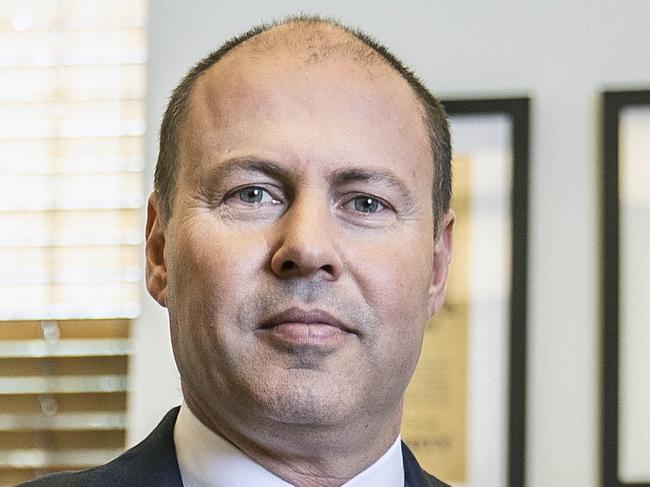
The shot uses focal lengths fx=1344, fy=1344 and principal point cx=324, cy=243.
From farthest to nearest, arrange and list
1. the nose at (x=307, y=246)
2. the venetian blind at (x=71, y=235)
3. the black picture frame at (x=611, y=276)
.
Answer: the venetian blind at (x=71, y=235)
the black picture frame at (x=611, y=276)
the nose at (x=307, y=246)

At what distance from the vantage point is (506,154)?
1741 mm

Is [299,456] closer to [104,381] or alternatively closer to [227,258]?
[227,258]

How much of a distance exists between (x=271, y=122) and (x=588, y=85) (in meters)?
0.77

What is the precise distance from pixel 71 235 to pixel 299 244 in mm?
1016

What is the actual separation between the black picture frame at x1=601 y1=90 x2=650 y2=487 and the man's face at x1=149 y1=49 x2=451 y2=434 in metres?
0.60

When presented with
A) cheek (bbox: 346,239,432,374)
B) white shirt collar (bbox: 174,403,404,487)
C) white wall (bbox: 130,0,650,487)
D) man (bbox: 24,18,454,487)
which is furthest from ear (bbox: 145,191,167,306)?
white wall (bbox: 130,0,650,487)

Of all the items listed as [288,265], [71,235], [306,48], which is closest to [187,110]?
[306,48]

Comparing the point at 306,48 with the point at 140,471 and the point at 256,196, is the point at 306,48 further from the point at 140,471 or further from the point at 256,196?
the point at 140,471

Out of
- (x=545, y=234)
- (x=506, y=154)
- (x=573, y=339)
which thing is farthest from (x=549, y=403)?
(x=506, y=154)

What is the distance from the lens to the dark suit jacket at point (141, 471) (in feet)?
3.62

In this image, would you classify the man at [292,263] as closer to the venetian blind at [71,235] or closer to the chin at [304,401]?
the chin at [304,401]

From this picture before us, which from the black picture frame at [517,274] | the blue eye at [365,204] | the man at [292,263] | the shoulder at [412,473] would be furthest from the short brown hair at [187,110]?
the black picture frame at [517,274]

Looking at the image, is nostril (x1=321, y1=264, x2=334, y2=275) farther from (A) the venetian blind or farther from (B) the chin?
(A) the venetian blind

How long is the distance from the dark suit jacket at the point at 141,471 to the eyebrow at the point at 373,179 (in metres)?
0.27
